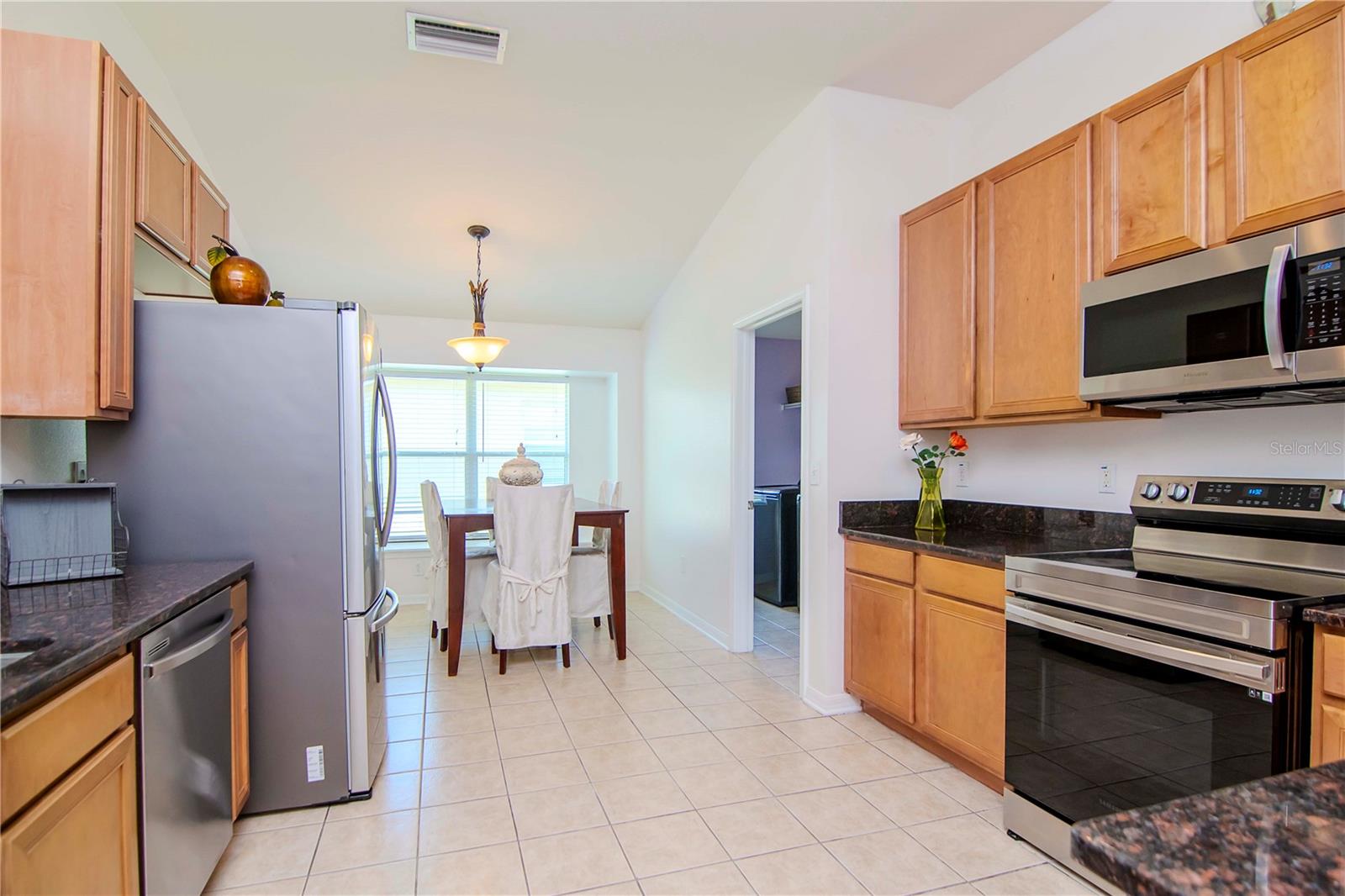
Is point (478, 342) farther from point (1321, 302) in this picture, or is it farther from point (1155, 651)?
point (1321, 302)

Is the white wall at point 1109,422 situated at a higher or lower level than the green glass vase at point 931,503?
higher

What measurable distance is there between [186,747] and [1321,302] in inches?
117

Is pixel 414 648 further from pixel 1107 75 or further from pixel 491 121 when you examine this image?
pixel 1107 75

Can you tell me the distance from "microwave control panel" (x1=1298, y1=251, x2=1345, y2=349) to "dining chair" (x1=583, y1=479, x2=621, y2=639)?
321 cm

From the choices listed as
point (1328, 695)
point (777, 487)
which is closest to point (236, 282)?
point (1328, 695)

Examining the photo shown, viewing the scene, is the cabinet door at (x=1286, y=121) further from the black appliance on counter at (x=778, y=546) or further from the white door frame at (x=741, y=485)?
the black appliance on counter at (x=778, y=546)

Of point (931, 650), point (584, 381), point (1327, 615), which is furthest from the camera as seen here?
point (584, 381)

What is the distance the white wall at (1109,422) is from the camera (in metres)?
1.98

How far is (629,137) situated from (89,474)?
277cm

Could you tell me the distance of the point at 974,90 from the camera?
10.2 feet

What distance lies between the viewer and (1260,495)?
1818mm

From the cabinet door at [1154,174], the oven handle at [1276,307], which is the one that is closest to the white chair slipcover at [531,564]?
the cabinet door at [1154,174]

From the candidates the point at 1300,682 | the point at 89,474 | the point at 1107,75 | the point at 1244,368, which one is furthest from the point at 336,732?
the point at 1107,75

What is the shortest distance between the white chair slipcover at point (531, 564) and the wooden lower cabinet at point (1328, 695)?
9.55 ft
